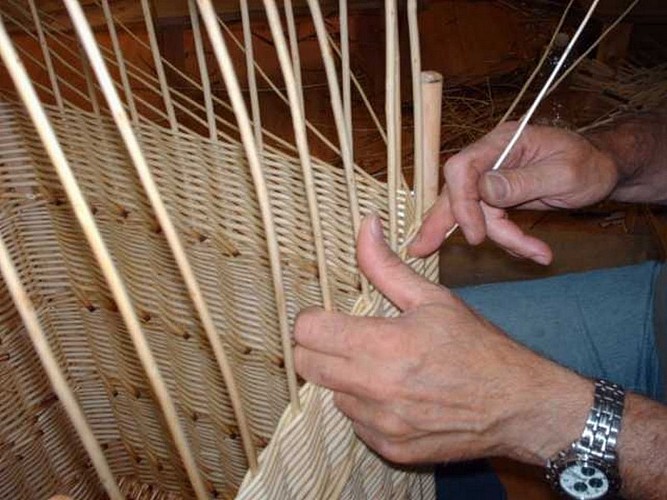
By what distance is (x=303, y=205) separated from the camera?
792 millimetres

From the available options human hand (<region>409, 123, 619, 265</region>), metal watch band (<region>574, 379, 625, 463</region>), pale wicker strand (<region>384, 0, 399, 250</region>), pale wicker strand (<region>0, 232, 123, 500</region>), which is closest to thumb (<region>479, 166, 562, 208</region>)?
human hand (<region>409, 123, 619, 265</region>)

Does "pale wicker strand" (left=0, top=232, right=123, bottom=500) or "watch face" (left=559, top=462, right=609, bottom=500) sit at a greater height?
"pale wicker strand" (left=0, top=232, right=123, bottom=500)

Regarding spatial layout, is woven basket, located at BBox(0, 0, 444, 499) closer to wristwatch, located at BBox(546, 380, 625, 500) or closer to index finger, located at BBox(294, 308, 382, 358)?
index finger, located at BBox(294, 308, 382, 358)

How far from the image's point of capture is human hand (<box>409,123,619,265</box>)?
0.71 m

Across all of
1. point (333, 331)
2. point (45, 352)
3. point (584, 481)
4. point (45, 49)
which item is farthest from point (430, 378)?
point (45, 49)

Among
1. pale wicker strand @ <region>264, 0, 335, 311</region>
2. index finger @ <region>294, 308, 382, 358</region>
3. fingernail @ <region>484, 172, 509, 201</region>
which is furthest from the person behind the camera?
fingernail @ <region>484, 172, 509, 201</region>

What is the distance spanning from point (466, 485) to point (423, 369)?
61 cm

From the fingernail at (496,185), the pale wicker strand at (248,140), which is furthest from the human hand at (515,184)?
the pale wicker strand at (248,140)

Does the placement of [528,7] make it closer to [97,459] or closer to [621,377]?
[621,377]

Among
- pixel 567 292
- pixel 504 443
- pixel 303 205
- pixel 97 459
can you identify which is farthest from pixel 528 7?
pixel 97 459

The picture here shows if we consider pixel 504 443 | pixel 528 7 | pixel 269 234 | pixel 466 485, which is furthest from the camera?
pixel 528 7

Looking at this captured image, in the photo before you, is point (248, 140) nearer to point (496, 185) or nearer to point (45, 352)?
point (45, 352)

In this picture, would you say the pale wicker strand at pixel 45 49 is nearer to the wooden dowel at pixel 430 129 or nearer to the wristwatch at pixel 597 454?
the wooden dowel at pixel 430 129

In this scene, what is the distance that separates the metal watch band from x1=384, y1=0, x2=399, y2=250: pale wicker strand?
0.24m
